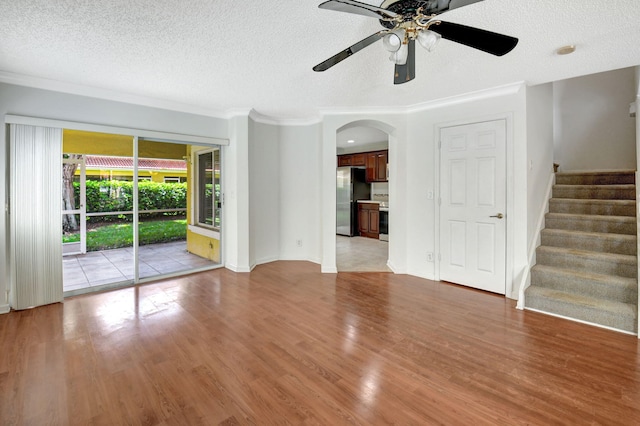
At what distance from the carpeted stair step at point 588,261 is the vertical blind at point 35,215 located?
18.4 feet

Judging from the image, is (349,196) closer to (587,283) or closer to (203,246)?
(203,246)

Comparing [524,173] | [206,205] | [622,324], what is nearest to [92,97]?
[206,205]

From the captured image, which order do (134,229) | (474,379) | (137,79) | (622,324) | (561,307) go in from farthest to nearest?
(134,229)
(137,79)
(561,307)
(622,324)
(474,379)

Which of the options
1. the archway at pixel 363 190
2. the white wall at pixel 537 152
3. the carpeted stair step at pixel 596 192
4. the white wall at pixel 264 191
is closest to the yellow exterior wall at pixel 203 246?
the white wall at pixel 264 191

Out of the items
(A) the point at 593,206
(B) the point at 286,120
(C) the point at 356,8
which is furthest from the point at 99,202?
(A) the point at 593,206

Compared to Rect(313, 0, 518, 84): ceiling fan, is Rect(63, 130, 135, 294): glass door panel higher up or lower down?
lower down

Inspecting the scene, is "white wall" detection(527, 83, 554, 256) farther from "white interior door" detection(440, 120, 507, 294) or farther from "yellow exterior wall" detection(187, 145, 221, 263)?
"yellow exterior wall" detection(187, 145, 221, 263)

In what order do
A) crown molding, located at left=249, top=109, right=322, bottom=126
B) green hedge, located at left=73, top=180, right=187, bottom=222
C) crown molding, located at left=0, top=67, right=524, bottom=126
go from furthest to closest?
1. crown molding, located at left=249, top=109, right=322, bottom=126
2. green hedge, located at left=73, top=180, right=187, bottom=222
3. crown molding, located at left=0, top=67, right=524, bottom=126

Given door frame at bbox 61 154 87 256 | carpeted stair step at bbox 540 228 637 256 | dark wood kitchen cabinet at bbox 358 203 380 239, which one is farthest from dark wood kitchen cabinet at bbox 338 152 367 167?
door frame at bbox 61 154 87 256

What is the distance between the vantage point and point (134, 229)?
4.09 meters

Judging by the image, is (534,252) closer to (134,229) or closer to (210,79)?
(210,79)

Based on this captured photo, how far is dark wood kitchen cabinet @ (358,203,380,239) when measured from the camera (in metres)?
7.74

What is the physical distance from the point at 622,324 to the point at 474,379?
6.08 feet

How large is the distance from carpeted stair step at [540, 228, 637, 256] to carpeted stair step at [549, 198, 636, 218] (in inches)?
17.5
